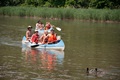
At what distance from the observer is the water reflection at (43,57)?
59.4 ft

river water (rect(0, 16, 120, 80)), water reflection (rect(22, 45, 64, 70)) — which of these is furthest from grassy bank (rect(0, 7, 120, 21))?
water reflection (rect(22, 45, 64, 70))

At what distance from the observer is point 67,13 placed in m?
51.9

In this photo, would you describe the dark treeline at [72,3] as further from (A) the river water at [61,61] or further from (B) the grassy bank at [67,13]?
(A) the river water at [61,61]

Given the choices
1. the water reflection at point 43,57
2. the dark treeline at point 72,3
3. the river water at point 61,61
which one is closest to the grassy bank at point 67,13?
the dark treeline at point 72,3

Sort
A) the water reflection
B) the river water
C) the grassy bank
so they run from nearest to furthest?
the river water
the water reflection
the grassy bank

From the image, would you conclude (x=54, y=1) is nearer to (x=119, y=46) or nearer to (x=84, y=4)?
(x=84, y=4)

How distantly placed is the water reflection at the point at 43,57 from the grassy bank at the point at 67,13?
25.4 metres

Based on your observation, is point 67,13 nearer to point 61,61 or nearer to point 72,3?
point 72,3

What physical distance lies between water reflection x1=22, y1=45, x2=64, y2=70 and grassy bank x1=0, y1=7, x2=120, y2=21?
25.4 meters

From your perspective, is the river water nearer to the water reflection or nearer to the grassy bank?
the water reflection

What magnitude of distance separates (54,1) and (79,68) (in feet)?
165

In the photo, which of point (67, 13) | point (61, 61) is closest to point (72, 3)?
point (67, 13)

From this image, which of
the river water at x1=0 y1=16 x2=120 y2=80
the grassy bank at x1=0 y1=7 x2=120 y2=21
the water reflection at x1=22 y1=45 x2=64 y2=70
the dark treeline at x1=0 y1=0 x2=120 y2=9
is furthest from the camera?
the dark treeline at x1=0 y1=0 x2=120 y2=9

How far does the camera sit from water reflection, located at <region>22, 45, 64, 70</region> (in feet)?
59.4
